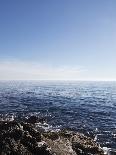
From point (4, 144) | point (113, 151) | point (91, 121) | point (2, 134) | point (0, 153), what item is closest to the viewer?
point (0, 153)

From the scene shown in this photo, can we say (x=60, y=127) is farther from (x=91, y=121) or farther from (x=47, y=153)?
(x=47, y=153)

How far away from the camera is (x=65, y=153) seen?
14859 mm

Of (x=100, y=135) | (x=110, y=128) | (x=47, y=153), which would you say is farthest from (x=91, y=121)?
(x=47, y=153)

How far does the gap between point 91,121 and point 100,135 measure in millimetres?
7502

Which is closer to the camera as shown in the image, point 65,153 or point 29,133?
point 65,153

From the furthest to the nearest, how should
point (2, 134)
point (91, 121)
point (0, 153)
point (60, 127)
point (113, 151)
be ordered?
1. point (91, 121)
2. point (60, 127)
3. point (113, 151)
4. point (2, 134)
5. point (0, 153)

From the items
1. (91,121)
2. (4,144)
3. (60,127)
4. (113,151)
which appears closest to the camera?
(4,144)

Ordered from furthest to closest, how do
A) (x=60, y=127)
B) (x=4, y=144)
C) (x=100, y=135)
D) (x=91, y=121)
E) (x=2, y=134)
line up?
(x=91, y=121) → (x=60, y=127) → (x=100, y=135) → (x=2, y=134) → (x=4, y=144)

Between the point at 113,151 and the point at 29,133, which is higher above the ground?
the point at 29,133

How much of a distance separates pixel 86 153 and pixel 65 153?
1638mm

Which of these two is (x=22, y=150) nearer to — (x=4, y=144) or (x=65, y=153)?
(x=4, y=144)

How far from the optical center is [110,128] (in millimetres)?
30109

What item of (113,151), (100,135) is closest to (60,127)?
(100,135)

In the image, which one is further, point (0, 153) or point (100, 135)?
point (100, 135)
